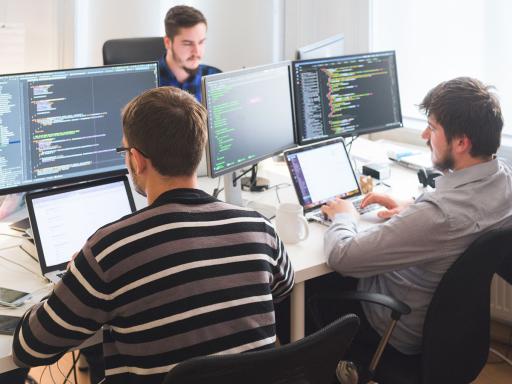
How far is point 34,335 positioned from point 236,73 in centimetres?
110

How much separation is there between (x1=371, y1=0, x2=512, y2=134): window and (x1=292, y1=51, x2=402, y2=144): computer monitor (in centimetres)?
63

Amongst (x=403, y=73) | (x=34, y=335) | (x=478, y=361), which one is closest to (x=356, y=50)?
(x=403, y=73)

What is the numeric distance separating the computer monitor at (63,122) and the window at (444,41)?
1.74m

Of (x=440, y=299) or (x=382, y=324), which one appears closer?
(x=440, y=299)

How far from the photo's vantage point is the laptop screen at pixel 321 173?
213 cm

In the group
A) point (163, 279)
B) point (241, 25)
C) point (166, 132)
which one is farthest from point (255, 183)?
point (241, 25)

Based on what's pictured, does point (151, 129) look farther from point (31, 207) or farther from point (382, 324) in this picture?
point (382, 324)

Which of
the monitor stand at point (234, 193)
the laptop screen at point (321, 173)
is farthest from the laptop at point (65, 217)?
the laptop screen at point (321, 173)

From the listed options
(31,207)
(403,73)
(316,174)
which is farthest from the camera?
(403,73)

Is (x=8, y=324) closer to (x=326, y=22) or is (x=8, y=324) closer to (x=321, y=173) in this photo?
(x=321, y=173)

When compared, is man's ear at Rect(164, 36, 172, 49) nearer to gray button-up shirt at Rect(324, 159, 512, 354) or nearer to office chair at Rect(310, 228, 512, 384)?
gray button-up shirt at Rect(324, 159, 512, 354)

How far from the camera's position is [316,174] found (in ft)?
7.17

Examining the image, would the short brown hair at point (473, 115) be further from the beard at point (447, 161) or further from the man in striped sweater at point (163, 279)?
the man in striped sweater at point (163, 279)

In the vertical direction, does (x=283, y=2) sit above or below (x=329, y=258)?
above
